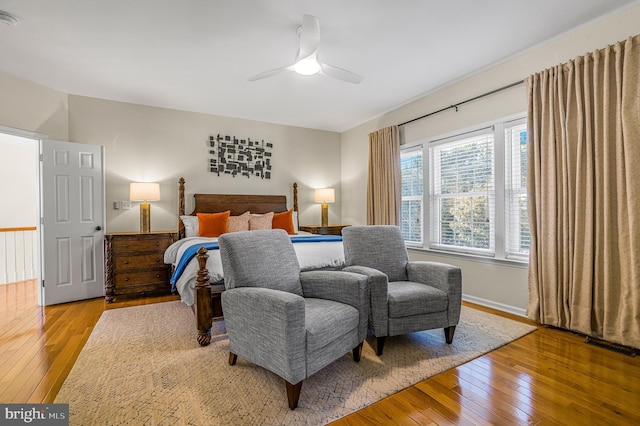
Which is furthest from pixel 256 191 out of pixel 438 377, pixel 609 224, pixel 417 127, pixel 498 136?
pixel 609 224

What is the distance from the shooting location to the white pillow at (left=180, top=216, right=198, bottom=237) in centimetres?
450

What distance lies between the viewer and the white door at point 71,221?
3.78 meters

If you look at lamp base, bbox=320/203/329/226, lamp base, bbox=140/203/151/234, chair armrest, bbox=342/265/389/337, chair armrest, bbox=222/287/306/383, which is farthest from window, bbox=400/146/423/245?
lamp base, bbox=140/203/151/234

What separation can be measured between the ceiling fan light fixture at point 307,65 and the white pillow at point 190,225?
9.09 feet

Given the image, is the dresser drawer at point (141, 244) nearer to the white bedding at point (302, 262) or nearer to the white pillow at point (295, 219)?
the white bedding at point (302, 262)

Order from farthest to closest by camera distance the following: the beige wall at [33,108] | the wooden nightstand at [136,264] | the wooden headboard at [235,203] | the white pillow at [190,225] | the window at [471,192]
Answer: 1. the wooden headboard at [235,203]
2. the white pillow at [190,225]
3. the wooden nightstand at [136,264]
4. the beige wall at [33,108]
5. the window at [471,192]

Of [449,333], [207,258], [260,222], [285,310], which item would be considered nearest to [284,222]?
[260,222]

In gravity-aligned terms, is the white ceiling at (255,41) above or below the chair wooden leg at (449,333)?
above

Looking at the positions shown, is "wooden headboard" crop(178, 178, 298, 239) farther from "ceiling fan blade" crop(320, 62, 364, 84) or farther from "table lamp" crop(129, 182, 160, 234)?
"ceiling fan blade" crop(320, 62, 364, 84)

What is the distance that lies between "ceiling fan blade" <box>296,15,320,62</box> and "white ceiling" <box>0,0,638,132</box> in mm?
63

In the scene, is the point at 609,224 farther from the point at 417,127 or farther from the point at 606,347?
the point at 417,127

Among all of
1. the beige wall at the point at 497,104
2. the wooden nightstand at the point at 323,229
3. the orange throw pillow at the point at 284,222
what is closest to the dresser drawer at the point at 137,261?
the orange throw pillow at the point at 284,222

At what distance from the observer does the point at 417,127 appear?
14.6ft

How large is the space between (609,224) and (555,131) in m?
0.92
